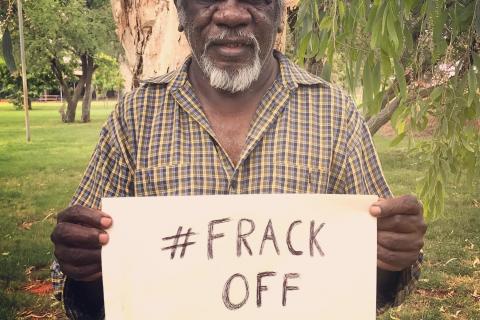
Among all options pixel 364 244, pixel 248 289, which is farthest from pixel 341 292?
pixel 248 289

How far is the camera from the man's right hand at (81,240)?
4.51ft

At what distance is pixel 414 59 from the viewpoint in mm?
2857

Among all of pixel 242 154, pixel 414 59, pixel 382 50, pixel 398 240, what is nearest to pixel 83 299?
pixel 242 154

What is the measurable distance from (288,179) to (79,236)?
0.61m

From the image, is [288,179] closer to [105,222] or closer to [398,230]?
[398,230]

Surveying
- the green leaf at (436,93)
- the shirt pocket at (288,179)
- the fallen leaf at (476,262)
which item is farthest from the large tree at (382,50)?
the fallen leaf at (476,262)

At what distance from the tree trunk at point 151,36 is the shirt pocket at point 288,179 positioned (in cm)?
109

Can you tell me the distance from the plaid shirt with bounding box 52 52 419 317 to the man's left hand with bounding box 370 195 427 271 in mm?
183

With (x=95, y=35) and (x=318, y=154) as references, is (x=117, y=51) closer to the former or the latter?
(x=95, y=35)

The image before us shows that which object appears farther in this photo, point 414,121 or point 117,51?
point 117,51

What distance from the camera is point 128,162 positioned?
1.68 metres

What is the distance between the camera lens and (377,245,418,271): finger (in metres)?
1.46

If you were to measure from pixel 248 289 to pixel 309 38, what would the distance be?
1.16 m

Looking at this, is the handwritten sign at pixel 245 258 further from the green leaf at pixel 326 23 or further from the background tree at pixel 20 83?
the background tree at pixel 20 83
